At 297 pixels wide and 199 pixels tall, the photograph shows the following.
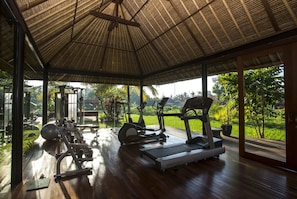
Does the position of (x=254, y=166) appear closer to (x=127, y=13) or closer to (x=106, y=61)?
(x=127, y=13)

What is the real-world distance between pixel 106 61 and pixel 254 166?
636 centimetres

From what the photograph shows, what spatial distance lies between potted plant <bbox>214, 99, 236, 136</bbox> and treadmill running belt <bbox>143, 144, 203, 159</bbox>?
252 centimetres

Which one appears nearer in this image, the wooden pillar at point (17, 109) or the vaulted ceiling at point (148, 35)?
the wooden pillar at point (17, 109)

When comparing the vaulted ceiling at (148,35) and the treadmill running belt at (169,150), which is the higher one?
the vaulted ceiling at (148,35)

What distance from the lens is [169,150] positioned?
3.72m

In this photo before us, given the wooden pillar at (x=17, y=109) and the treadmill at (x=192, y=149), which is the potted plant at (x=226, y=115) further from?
the wooden pillar at (x=17, y=109)

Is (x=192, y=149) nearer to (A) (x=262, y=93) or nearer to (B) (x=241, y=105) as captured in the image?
(B) (x=241, y=105)

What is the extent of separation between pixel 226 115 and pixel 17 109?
19.5ft

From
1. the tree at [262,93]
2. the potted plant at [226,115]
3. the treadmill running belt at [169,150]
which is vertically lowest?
the treadmill running belt at [169,150]

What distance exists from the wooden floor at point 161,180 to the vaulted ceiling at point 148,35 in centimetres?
200

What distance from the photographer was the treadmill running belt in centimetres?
345

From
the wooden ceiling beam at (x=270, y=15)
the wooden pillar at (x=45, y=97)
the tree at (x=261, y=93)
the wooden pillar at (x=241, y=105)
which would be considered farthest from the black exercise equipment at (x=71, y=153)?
the wooden pillar at (x=45, y=97)

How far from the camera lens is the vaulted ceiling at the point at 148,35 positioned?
11.3 feet

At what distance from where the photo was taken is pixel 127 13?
5312 mm
